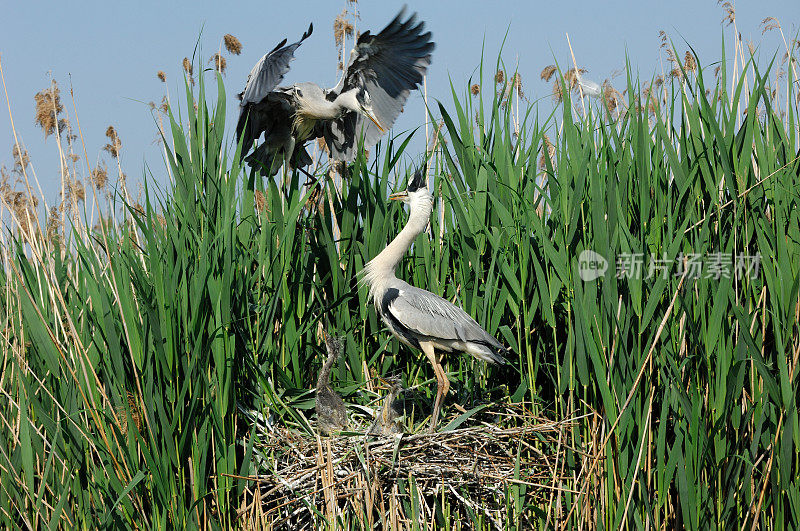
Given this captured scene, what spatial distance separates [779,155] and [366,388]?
198 cm

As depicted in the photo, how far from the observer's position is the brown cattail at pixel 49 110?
3.13 m

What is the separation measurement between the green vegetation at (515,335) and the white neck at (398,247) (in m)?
0.13

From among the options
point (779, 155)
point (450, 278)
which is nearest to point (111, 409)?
point (450, 278)

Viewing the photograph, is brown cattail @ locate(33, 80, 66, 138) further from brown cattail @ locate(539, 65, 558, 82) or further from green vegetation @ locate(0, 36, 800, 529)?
brown cattail @ locate(539, 65, 558, 82)

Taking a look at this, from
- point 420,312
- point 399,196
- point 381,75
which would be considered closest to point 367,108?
point 381,75

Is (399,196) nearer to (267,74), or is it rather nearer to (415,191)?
(415,191)

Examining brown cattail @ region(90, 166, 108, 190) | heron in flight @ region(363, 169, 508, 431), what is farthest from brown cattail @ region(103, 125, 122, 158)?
heron in flight @ region(363, 169, 508, 431)

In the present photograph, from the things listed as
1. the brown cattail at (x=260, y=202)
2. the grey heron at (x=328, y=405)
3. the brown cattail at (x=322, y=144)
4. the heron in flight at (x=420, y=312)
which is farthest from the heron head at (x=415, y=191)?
the brown cattail at (x=322, y=144)

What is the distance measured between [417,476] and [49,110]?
6.88 ft

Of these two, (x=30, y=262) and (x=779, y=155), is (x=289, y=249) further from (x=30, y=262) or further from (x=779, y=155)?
(x=779, y=155)

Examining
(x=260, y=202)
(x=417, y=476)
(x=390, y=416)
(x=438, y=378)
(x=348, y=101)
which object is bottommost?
(x=417, y=476)

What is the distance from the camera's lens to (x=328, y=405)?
10.3ft

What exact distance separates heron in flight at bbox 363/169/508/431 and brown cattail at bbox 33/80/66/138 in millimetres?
1407

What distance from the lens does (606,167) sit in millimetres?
3031
